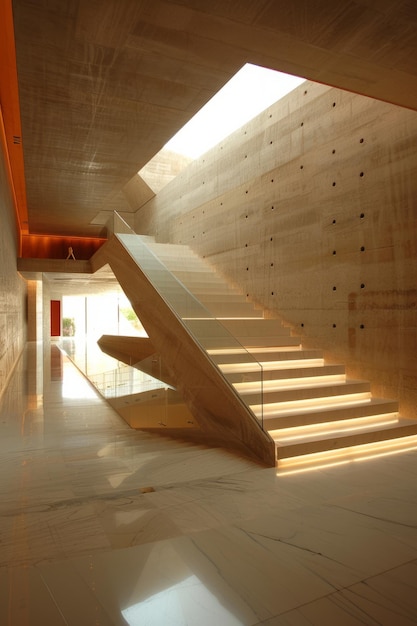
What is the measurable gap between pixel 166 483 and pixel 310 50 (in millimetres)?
3962

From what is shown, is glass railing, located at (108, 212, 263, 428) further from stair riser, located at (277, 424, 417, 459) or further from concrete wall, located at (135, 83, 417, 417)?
concrete wall, located at (135, 83, 417, 417)

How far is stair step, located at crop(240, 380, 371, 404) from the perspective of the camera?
208 inches

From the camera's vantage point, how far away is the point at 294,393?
555 centimetres

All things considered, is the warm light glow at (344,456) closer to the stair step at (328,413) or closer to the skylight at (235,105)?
the stair step at (328,413)

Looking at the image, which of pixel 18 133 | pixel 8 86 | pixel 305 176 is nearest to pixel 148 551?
pixel 305 176

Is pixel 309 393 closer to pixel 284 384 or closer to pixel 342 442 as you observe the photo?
pixel 284 384

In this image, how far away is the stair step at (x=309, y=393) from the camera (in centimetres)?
529

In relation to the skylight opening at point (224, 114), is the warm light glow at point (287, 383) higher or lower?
lower

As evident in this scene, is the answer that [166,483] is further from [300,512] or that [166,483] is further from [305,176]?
[305,176]

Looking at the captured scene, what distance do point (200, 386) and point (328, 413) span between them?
1.78 meters

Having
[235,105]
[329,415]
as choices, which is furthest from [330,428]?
[235,105]

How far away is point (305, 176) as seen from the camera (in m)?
7.72

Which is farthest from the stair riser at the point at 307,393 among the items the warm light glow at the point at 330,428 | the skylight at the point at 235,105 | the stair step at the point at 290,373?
the skylight at the point at 235,105

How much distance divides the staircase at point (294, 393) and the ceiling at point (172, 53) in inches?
120
